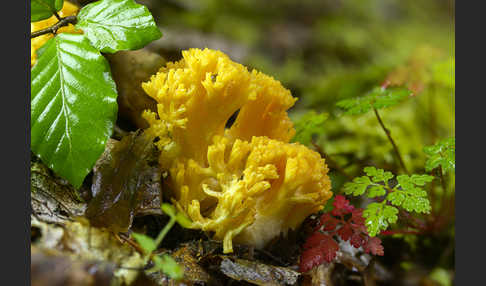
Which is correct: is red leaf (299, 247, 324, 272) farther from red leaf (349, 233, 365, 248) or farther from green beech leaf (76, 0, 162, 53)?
green beech leaf (76, 0, 162, 53)

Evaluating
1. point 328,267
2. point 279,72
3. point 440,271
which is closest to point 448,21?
point 279,72

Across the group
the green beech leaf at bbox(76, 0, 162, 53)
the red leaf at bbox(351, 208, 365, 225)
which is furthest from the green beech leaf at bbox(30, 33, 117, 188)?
the red leaf at bbox(351, 208, 365, 225)

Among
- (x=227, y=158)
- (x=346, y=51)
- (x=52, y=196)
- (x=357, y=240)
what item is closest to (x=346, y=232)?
(x=357, y=240)

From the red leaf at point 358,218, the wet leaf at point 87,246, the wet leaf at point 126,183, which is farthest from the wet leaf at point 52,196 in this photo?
the red leaf at point 358,218

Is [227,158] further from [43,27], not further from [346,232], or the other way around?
[43,27]

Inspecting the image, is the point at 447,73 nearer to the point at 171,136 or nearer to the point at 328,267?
the point at 328,267
